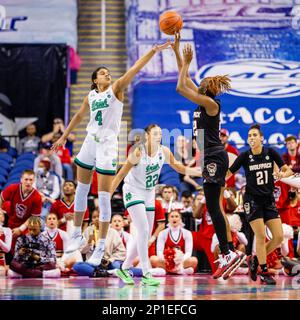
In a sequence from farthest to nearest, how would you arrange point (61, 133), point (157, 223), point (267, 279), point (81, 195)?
1. point (61, 133)
2. point (157, 223)
3. point (267, 279)
4. point (81, 195)

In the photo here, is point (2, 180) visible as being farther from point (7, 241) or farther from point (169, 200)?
point (169, 200)

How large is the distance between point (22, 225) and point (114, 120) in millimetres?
3479

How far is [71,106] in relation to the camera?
16875mm

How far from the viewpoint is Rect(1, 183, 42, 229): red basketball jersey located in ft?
36.7

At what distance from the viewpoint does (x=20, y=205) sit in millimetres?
11180

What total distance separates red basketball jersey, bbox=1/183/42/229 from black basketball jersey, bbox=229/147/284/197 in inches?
133

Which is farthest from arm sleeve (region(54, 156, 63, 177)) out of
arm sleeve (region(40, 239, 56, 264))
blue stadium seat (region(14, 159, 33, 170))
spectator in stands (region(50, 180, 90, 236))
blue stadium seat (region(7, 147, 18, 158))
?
arm sleeve (region(40, 239, 56, 264))

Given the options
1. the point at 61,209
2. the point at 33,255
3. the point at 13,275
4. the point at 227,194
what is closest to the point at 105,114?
the point at 227,194

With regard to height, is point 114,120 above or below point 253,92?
below

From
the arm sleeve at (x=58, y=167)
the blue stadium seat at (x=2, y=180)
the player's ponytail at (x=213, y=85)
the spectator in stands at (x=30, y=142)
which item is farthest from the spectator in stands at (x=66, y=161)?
the player's ponytail at (x=213, y=85)

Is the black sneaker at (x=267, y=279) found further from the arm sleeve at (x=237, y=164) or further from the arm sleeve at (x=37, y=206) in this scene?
the arm sleeve at (x=37, y=206)

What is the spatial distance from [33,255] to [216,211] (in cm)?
326

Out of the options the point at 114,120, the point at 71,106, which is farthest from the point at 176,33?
the point at 71,106
